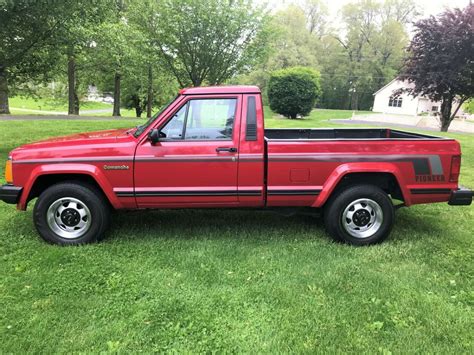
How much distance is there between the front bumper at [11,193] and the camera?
4.49 meters

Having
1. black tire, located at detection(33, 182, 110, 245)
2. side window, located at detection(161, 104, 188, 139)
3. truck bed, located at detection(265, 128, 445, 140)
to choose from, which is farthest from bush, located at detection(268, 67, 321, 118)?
black tire, located at detection(33, 182, 110, 245)

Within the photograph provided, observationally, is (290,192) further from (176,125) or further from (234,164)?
(176,125)

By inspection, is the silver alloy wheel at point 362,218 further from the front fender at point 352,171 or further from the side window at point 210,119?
the side window at point 210,119

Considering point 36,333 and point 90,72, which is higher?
point 90,72

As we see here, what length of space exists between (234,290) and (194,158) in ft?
5.10

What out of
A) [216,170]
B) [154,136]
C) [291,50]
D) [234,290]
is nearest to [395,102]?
[291,50]

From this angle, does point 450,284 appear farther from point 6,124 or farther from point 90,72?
point 90,72

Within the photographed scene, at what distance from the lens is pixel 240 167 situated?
4.56m

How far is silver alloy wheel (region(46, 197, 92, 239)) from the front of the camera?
4566mm

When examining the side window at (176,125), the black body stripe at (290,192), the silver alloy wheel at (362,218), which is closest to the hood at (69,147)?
the side window at (176,125)

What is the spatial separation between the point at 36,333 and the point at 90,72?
2799 cm

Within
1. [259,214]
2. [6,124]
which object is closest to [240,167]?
[259,214]

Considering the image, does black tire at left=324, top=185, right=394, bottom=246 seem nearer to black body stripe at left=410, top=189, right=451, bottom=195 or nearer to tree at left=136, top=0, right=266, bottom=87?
black body stripe at left=410, top=189, right=451, bottom=195

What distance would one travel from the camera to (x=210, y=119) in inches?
183
